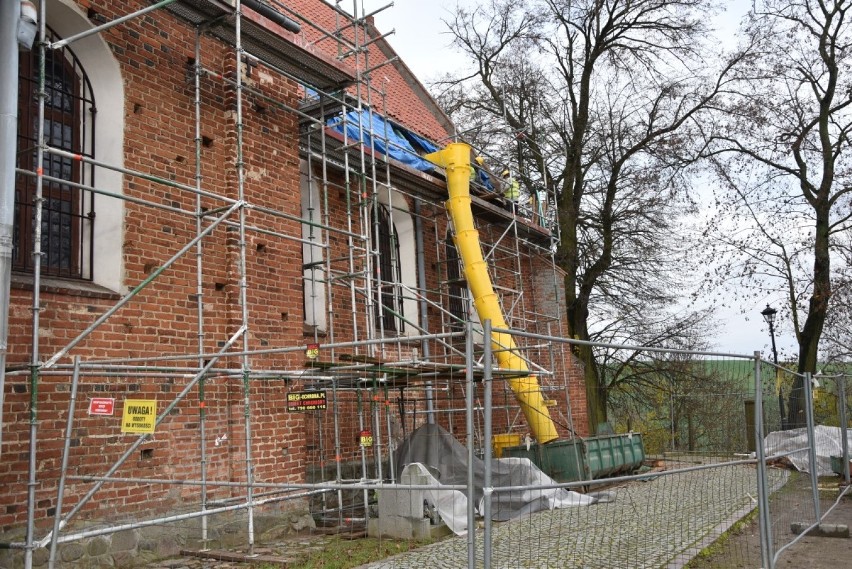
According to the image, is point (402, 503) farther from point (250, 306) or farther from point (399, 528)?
point (250, 306)

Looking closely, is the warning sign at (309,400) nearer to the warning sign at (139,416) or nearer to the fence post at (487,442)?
the warning sign at (139,416)

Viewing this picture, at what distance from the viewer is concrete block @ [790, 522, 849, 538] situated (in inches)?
365

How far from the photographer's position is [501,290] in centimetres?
1761

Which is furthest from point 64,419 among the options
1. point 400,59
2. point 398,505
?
point 400,59

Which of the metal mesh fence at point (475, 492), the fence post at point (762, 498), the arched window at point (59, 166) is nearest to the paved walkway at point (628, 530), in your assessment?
the metal mesh fence at point (475, 492)

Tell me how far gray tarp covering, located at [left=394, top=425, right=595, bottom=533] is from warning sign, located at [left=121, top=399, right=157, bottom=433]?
12.4 ft

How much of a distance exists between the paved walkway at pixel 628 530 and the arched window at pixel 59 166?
176 inches

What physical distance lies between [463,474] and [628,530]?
3.71 m

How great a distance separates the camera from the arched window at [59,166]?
786 cm

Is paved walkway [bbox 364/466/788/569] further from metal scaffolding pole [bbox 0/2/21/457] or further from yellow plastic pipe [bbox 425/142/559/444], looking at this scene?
yellow plastic pipe [bbox 425/142/559/444]

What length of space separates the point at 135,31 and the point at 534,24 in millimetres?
17078

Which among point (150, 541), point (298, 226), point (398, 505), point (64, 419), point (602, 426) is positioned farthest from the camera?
point (602, 426)

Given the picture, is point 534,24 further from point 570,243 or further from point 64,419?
point 64,419

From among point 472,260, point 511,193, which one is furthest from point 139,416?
point 511,193
